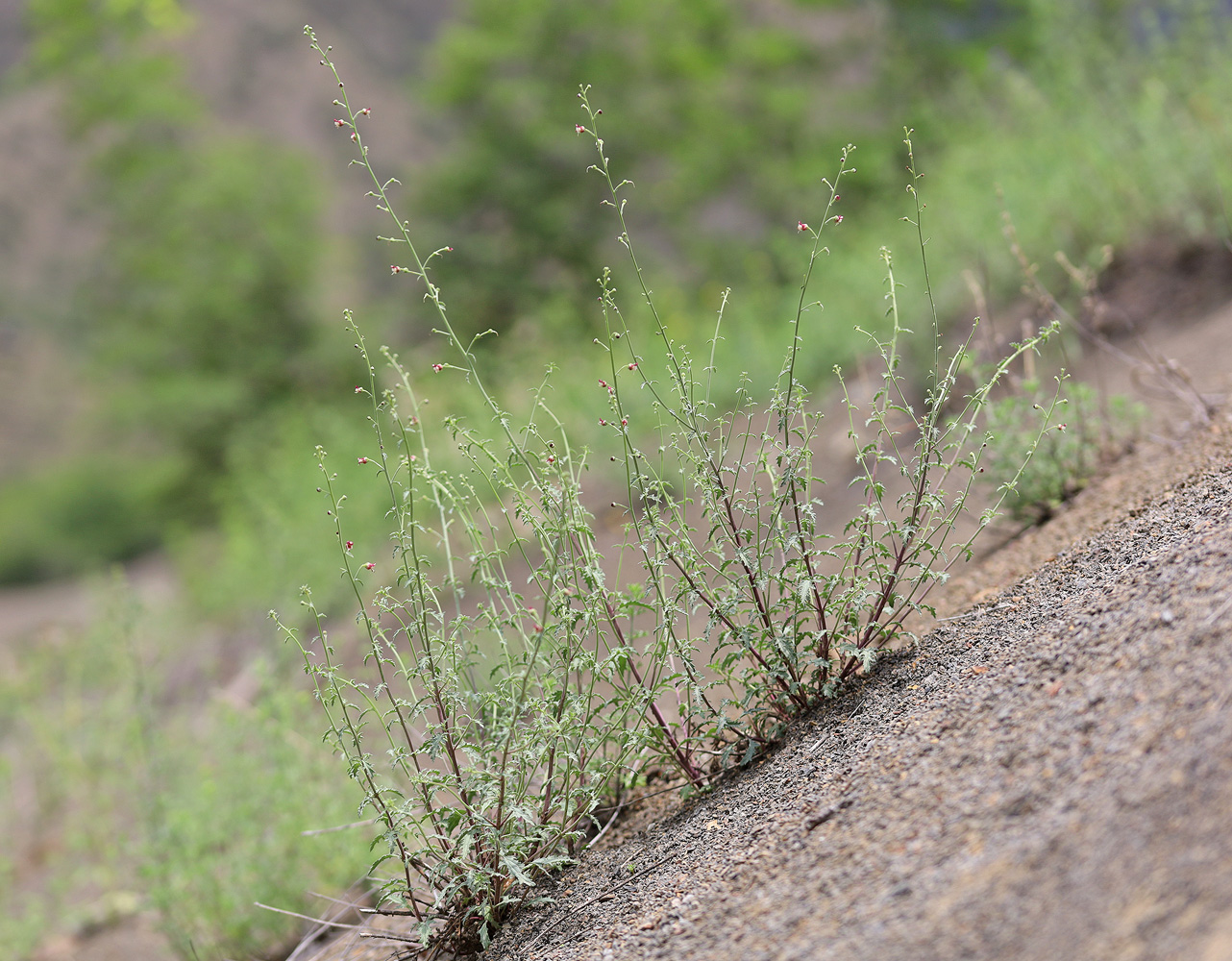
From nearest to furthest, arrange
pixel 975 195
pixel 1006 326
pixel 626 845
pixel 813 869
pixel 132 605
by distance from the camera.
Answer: pixel 813 869 → pixel 626 845 → pixel 132 605 → pixel 1006 326 → pixel 975 195

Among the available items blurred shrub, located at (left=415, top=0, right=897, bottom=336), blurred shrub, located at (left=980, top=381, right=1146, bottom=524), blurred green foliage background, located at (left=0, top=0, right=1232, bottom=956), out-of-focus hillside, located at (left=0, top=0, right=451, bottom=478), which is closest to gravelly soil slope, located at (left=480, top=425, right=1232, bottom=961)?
blurred shrub, located at (left=980, top=381, right=1146, bottom=524)

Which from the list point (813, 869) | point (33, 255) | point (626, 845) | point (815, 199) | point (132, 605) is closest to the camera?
point (813, 869)

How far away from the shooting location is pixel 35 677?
643cm

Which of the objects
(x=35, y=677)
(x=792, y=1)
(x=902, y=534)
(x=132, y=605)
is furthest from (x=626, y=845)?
(x=792, y=1)

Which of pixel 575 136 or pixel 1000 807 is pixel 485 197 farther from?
pixel 1000 807

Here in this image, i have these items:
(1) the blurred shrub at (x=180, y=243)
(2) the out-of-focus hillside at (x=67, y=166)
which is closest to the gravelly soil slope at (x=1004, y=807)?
(1) the blurred shrub at (x=180, y=243)

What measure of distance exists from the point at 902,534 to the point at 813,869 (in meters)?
0.72

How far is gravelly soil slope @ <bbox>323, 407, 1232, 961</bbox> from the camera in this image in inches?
42.5

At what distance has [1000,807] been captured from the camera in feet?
4.27

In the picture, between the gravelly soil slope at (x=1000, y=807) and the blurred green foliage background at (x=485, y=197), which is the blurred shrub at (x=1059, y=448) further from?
the blurred green foliage background at (x=485, y=197)

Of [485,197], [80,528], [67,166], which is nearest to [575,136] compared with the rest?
[485,197]

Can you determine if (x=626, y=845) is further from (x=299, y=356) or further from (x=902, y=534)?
(x=299, y=356)

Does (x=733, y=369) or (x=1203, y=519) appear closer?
(x=1203, y=519)

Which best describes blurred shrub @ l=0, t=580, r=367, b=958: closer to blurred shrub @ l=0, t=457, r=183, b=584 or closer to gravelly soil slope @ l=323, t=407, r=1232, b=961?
gravelly soil slope @ l=323, t=407, r=1232, b=961
